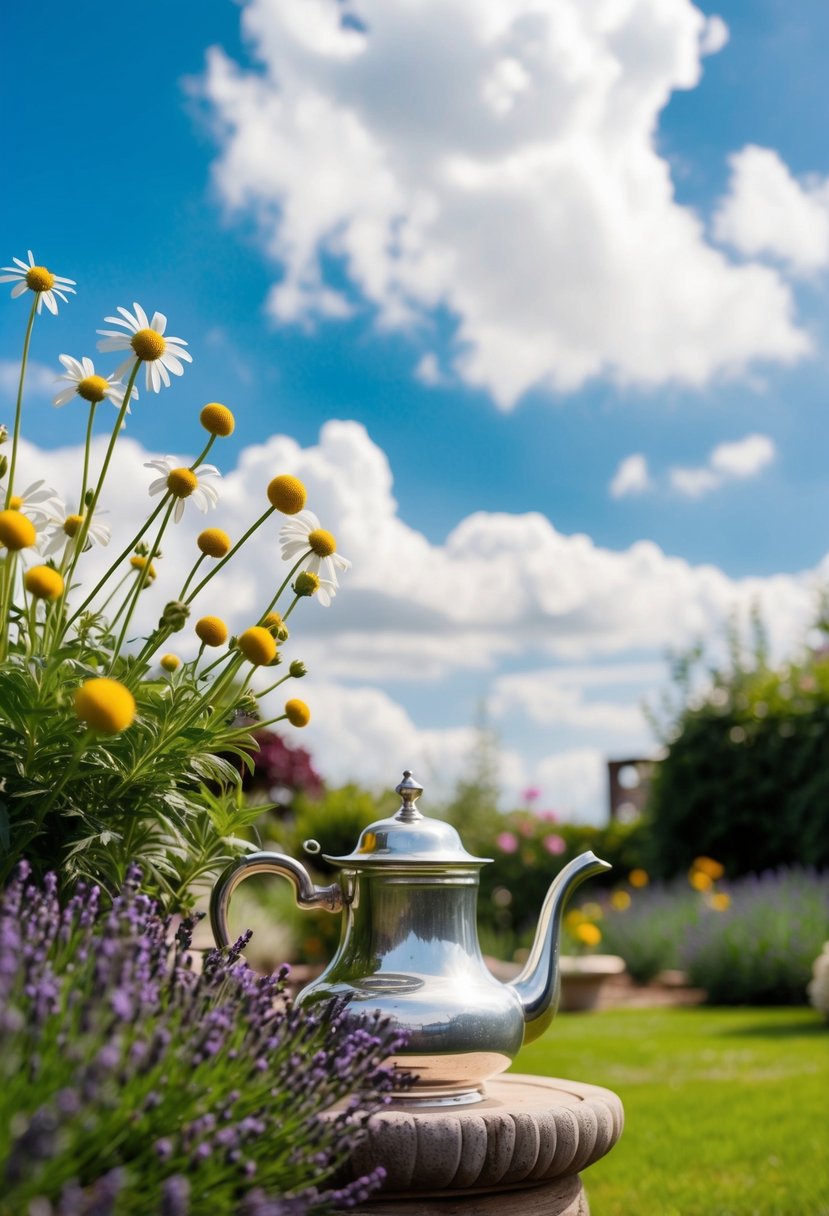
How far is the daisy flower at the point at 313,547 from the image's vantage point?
220cm

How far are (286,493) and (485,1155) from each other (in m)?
1.11

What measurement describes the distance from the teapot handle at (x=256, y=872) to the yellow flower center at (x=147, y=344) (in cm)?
92

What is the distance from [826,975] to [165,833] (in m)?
6.77

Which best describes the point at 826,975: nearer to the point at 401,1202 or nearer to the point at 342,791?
the point at 342,791

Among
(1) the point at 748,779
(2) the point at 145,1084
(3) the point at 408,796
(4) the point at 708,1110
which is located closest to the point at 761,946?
(1) the point at 748,779

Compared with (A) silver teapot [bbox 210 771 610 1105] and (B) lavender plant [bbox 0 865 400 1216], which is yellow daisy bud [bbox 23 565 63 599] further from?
(A) silver teapot [bbox 210 771 610 1105]

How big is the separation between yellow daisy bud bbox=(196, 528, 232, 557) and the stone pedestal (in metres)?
0.96

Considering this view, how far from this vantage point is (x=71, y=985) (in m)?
1.40

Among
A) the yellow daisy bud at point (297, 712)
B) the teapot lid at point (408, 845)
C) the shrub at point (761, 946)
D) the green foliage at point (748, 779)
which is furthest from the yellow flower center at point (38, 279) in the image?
the green foliage at point (748, 779)

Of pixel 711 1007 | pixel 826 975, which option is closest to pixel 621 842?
pixel 711 1007

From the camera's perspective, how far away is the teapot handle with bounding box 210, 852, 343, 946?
2.06 m

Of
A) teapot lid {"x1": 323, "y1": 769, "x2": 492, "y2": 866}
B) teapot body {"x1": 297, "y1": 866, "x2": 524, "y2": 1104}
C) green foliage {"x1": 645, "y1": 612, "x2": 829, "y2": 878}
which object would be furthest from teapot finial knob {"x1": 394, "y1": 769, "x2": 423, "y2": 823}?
green foliage {"x1": 645, "y1": 612, "x2": 829, "y2": 878}

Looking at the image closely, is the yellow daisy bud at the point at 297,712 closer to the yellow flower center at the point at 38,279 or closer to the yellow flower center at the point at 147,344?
the yellow flower center at the point at 147,344

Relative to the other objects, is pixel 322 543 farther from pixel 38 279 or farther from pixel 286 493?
pixel 38 279
